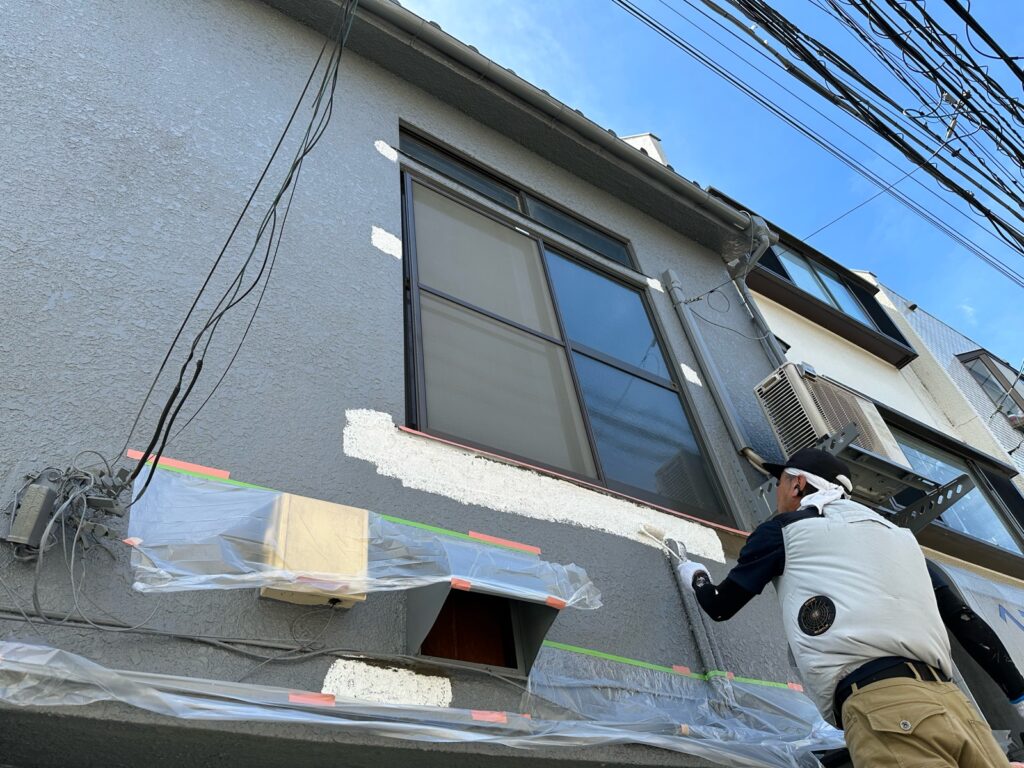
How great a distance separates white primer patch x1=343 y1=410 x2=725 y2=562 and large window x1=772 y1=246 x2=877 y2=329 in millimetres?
6627

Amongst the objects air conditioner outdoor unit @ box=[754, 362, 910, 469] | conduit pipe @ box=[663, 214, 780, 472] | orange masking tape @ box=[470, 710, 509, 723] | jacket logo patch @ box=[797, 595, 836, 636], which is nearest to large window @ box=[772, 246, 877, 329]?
conduit pipe @ box=[663, 214, 780, 472]

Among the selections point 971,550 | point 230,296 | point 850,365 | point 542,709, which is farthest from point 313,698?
point 850,365

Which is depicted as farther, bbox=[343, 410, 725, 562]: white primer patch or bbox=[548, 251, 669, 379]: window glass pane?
bbox=[548, 251, 669, 379]: window glass pane

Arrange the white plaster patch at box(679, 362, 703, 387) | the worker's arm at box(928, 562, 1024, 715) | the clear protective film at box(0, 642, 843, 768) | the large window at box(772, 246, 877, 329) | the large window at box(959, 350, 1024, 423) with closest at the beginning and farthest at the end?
the clear protective film at box(0, 642, 843, 768), the worker's arm at box(928, 562, 1024, 715), the white plaster patch at box(679, 362, 703, 387), the large window at box(772, 246, 877, 329), the large window at box(959, 350, 1024, 423)

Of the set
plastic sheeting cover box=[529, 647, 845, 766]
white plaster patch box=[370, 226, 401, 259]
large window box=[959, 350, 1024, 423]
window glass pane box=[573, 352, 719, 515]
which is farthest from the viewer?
large window box=[959, 350, 1024, 423]

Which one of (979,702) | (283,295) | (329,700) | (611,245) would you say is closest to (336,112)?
(283,295)

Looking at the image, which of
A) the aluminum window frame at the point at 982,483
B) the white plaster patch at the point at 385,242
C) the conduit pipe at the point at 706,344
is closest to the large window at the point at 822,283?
the aluminum window frame at the point at 982,483

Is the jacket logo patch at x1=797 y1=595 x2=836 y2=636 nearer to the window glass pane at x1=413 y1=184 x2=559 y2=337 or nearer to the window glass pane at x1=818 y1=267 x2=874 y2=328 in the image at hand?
the window glass pane at x1=413 y1=184 x2=559 y2=337

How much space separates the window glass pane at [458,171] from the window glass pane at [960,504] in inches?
192

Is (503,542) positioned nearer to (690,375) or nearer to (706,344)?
(690,375)

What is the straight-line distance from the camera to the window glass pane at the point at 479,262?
15.7 ft

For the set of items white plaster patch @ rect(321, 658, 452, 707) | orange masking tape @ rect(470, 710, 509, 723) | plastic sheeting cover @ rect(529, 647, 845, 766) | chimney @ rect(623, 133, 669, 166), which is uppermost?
chimney @ rect(623, 133, 669, 166)

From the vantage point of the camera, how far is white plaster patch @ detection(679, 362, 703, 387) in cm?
555

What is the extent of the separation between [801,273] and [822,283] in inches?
18.6
